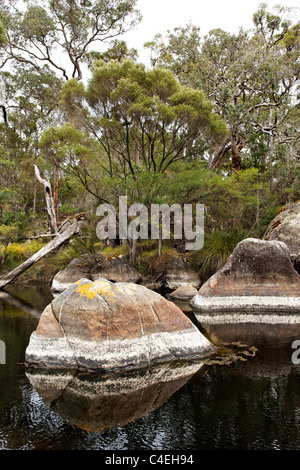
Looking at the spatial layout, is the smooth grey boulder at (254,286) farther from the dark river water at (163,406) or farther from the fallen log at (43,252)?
the fallen log at (43,252)

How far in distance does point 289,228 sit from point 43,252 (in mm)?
10874

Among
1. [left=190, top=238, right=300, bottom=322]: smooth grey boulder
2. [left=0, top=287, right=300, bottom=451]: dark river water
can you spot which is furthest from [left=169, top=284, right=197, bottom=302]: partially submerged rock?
[left=0, top=287, right=300, bottom=451]: dark river water

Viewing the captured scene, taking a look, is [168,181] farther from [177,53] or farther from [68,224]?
[177,53]

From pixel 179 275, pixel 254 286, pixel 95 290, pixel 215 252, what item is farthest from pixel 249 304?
pixel 95 290

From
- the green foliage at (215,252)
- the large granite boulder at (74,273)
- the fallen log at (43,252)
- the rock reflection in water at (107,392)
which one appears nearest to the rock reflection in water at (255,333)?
the rock reflection in water at (107,392)

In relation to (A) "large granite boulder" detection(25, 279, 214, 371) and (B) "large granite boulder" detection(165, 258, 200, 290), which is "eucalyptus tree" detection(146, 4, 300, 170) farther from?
(A) "large granite boulder" detection(25, 279, 214, 371)

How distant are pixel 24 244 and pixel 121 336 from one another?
15.3 metres

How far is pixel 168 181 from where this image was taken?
13.4 metres

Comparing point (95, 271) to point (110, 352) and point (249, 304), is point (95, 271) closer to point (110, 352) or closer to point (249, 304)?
point (249, 304)

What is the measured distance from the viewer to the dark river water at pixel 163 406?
3.69 meters

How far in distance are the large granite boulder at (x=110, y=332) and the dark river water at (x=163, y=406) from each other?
257 millimetres

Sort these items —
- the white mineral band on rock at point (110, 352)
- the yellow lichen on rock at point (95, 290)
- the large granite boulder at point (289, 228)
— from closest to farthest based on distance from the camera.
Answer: the white mineral band on rock at point (110, 352) < the yellow lichen on rock at point (95, 290) < the large granite boulder at point (289, 228)

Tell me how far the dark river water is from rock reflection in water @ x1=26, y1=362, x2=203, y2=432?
0.01 m

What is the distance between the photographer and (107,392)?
15.8 ft
